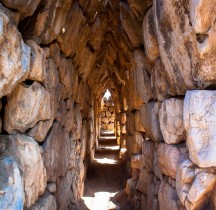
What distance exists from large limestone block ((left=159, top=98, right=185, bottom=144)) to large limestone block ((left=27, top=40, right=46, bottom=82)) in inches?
70.7

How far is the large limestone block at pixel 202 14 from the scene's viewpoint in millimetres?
2617

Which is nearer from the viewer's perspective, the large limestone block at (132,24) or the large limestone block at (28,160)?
the large limestone block at (28,160)

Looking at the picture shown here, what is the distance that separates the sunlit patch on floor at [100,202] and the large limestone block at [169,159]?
358cm

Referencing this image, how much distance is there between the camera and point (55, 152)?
4.33 metres

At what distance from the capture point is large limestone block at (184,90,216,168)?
288 centimetres

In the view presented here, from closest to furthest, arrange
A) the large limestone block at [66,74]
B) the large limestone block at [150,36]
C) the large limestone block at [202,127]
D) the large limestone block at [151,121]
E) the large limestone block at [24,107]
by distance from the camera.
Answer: the large limestone block at [202,127] → the large limestone block at [24,107] → the large limestone block at [150,36] → the large limestone block at [151,121] → the large limestone block at [66,74]

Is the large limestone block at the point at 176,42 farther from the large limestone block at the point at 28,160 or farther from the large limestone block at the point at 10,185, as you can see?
the large limestone block at the point at 10,185

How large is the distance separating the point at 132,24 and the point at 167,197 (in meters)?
3.24

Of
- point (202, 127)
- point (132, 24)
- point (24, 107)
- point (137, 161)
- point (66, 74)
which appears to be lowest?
point (137, 161)

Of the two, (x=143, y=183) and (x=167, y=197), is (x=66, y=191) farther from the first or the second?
(x=167, y=197)

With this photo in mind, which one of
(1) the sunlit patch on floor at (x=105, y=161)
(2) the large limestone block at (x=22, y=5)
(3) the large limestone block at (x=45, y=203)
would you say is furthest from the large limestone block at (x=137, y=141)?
(2) the large limestone block at (x=22, y=5)

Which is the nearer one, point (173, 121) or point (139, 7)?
point (173, 121)

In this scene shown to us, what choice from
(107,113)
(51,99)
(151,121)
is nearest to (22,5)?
(51,99)

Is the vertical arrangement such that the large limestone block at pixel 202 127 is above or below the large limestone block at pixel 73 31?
below
